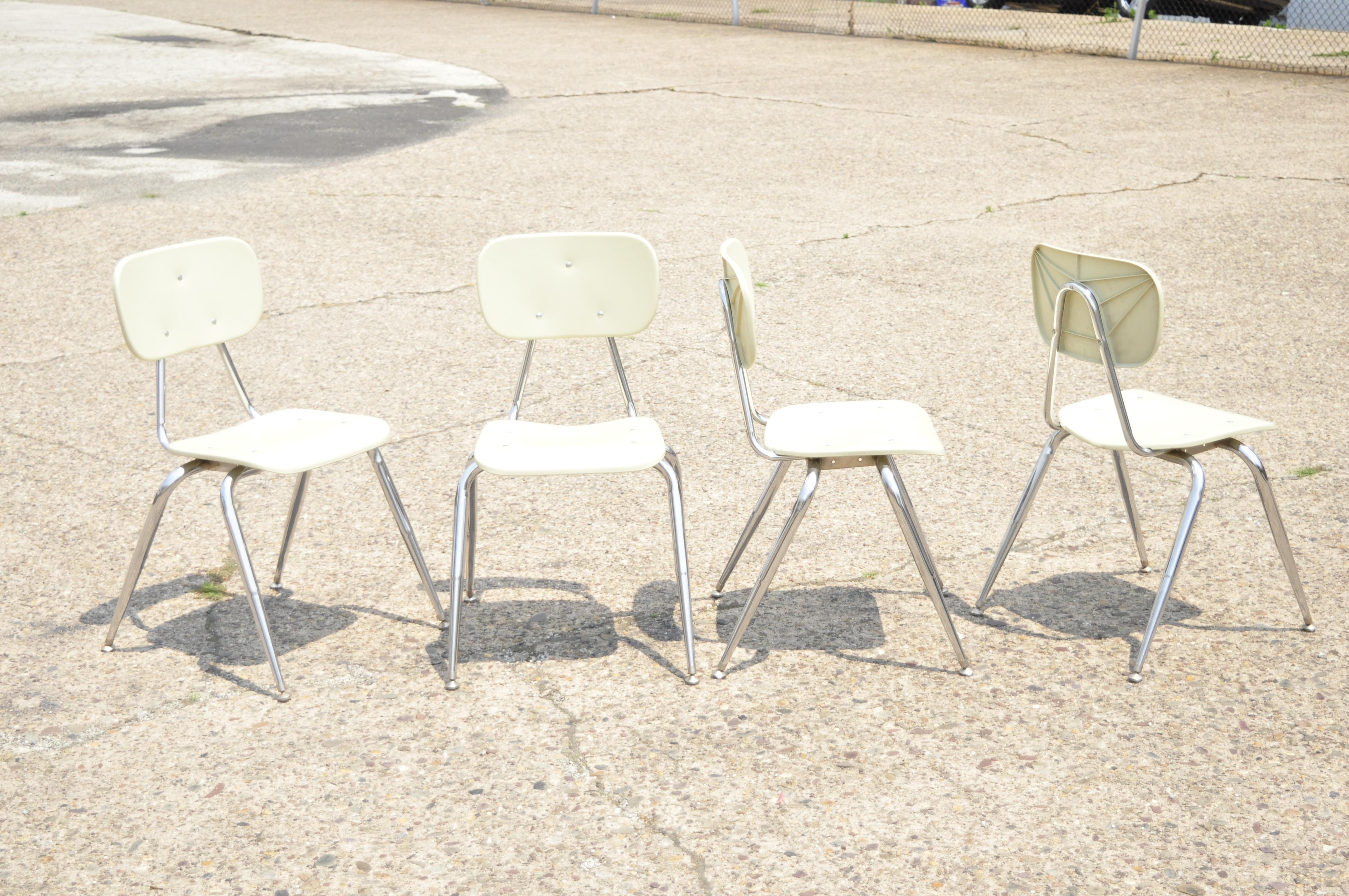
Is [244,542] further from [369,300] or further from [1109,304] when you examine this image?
[369,300]

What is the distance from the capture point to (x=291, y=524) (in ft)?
12.1

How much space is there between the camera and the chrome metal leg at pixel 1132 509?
3.65 meters

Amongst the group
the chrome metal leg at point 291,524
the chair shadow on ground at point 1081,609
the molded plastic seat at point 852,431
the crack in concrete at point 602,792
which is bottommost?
the crack in concrete at point 602,792

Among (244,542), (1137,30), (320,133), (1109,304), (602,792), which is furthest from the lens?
(1137,30)

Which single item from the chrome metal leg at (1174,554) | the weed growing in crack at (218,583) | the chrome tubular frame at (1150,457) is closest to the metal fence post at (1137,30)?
the chrome tubular frame at (1150,457)

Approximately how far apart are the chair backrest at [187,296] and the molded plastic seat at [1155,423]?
2.41 meters

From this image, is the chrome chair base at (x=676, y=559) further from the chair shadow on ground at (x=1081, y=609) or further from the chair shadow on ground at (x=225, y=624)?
the chair shadow on ground at (x=1081, y=609)

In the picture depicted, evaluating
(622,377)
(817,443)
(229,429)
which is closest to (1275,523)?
(817,443)

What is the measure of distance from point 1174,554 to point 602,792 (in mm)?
1587

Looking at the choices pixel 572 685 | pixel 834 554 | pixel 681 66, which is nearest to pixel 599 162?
pixel 681 66

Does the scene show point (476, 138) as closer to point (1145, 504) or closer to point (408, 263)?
point (408, 263)

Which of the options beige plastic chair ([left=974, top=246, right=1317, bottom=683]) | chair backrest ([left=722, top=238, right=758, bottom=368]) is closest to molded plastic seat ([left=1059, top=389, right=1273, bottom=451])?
beige plastic chair ([left=974, top=246, right=1317, bottom=683])

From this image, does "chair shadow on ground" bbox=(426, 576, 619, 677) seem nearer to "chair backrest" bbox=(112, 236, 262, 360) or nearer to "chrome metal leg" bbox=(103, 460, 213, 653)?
"chrome metal leg" bbox=(103, 460, 213, 653)

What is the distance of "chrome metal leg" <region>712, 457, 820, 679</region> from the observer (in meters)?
3.12
